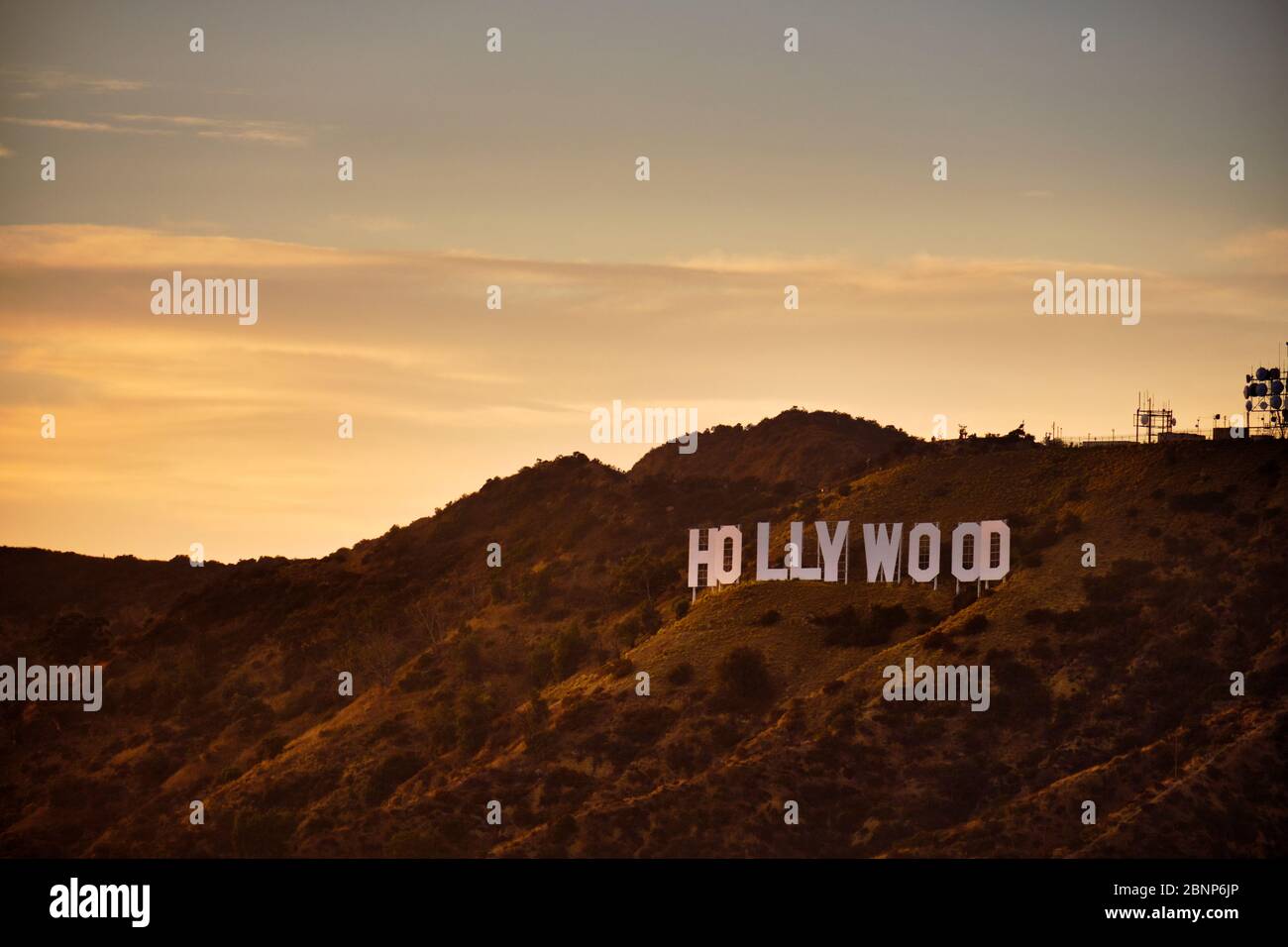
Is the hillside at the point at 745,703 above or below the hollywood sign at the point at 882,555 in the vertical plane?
below

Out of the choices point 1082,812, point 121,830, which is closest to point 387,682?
point 121,830

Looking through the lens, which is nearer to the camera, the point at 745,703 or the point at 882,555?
the point at 745,703

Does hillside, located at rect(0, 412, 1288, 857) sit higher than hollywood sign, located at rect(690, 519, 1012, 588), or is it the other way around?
hollywood sign, located at rect(690, 519, 1012, 588)

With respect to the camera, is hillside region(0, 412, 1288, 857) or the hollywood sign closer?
hillside region(0, 412, 1288, 857)

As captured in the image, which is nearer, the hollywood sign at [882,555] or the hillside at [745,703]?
the hillside at [745,703]

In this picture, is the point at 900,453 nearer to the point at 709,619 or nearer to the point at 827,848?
the point at 709,619

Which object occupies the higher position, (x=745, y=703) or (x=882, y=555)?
(x=882, y=555)
